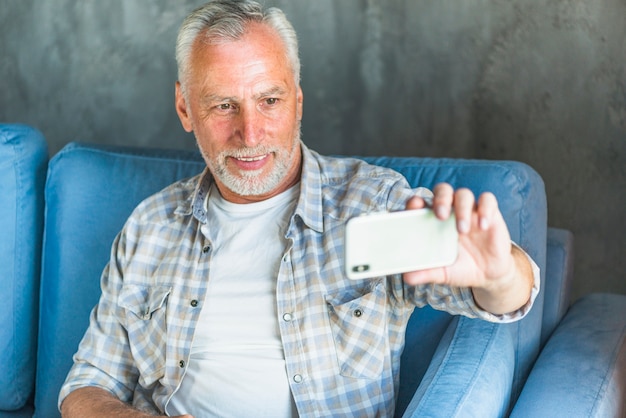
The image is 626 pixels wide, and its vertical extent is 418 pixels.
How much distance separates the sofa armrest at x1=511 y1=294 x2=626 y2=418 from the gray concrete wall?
52cm

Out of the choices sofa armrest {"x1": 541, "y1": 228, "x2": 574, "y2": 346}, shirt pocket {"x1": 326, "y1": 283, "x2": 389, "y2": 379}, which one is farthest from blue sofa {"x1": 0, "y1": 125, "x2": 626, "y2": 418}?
shirt pocket {"x1": 326, "y1": 283, "x2": 389, "y2": 379}

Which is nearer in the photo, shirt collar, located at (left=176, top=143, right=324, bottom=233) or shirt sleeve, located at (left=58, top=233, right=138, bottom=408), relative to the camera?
shirt collar, located at (left=176, top=143, right=324, bottom=233)

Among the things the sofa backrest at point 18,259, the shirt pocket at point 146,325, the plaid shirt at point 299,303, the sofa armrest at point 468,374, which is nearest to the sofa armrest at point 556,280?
the sofa armrest at point 468,374

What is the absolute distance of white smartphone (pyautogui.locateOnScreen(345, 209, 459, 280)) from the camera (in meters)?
1.26

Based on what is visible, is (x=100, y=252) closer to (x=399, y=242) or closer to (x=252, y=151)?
(x=252, y=151)

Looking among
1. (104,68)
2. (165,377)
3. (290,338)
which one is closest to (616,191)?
(290,338)

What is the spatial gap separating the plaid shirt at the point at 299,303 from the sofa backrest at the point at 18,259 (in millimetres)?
326

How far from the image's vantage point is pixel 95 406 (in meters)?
1.77

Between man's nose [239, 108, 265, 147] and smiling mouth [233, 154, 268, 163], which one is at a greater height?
man's nose [239, 108, 265, 147]

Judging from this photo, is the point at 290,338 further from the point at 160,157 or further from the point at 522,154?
the point at 522,154

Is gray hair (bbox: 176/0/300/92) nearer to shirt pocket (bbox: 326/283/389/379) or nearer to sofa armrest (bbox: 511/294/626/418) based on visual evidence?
shirt pocket (bbox: 326/283/389/379)

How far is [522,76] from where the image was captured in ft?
7.70

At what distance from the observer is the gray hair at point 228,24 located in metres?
1.78

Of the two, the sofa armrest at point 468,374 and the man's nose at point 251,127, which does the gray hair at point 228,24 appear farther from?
the sofa armrest at point 468,374
